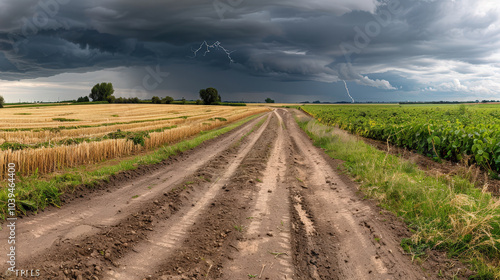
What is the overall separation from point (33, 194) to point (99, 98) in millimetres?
132944

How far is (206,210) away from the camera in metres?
7.21

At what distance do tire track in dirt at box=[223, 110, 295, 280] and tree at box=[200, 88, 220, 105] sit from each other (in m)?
120

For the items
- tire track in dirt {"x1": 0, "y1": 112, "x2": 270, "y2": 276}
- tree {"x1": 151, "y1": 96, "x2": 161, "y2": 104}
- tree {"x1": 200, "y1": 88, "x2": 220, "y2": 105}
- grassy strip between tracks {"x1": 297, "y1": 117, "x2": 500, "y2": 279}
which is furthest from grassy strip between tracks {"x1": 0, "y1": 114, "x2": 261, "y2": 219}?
tree {"x1": 200, "y1": 88, "x2": 220, "y2": 105}

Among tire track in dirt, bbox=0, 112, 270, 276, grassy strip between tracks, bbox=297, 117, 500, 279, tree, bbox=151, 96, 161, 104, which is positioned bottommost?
tire track in dirt, bbox=0, 112, 270, 276

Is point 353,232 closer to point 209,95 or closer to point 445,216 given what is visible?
point 445,216

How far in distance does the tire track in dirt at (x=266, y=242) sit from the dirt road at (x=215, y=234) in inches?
0.7

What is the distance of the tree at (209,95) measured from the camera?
415 ft

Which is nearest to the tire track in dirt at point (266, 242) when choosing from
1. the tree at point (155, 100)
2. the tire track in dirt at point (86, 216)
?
the tire track in dirt at point (86, 216)

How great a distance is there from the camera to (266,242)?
5504 mm

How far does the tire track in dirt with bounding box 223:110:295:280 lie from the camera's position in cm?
457

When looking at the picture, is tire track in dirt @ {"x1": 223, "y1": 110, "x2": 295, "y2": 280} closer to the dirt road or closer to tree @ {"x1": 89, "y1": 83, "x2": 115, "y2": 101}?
the dirt road

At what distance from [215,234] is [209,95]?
124 metres

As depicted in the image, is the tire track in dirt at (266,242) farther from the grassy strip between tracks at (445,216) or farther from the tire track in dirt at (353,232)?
the grassy strip between tracks at (445,216)

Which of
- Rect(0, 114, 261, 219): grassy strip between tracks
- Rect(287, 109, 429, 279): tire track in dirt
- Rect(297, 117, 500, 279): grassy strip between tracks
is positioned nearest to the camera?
Rect(287, 109, 429, 279): tire track in dirt
